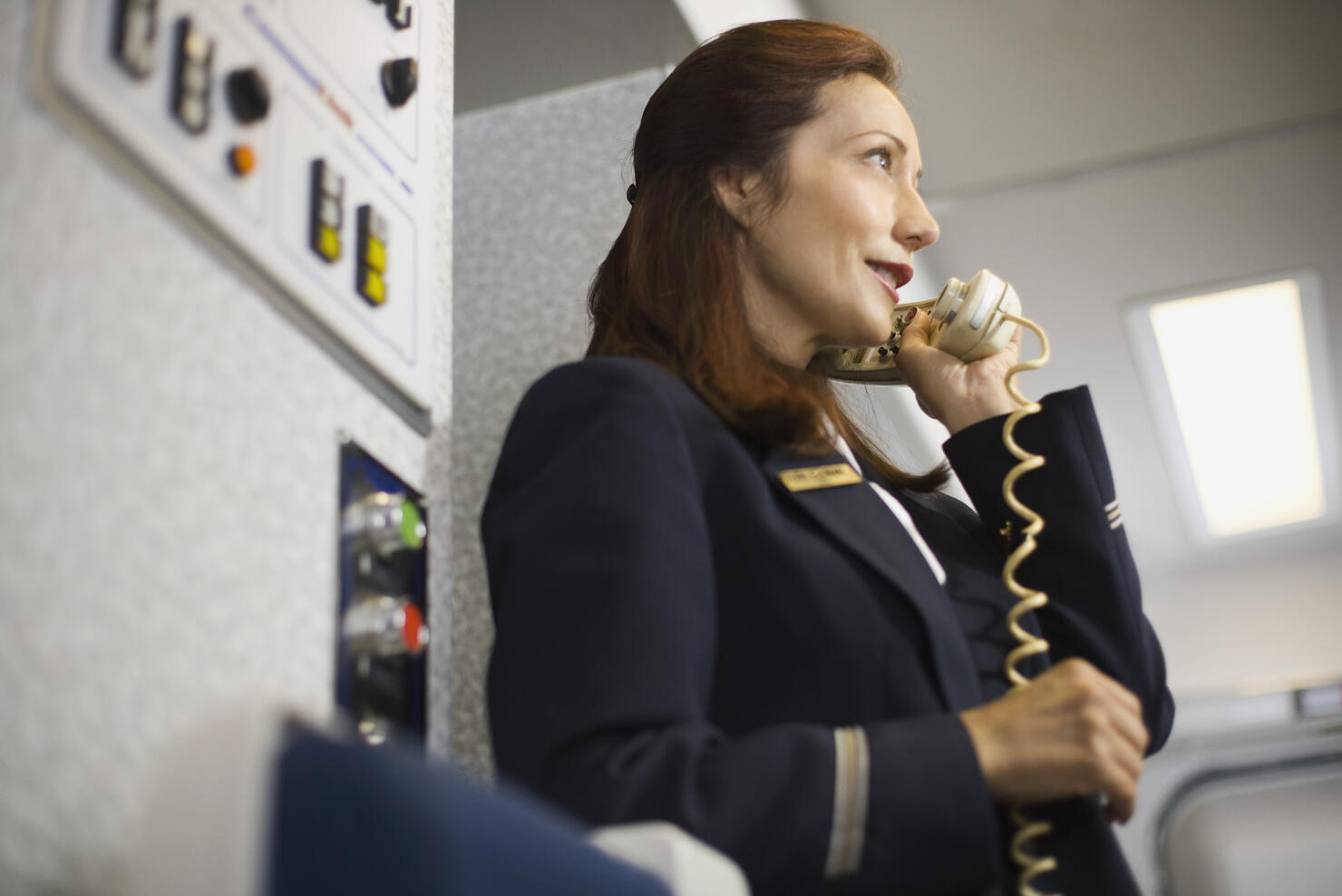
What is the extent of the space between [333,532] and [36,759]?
0.27m

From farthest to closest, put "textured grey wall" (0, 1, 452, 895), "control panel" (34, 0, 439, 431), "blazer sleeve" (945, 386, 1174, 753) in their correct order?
1. "blazer sleeve" (945, 386, 1174, 753)
2. "control panel" (34, 0, 439, 431)
3. "textured grey wall" (0, 1, 452, 895)

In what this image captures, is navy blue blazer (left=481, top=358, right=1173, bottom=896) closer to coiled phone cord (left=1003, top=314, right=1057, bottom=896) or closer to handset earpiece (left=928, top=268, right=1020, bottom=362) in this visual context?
coiled phone cord (left=1003, top=314, right=1057, bottom=896)

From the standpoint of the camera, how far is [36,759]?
50 centimetres

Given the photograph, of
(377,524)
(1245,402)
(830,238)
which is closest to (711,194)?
(830,238)

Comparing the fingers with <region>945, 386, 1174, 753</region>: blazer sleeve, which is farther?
<region>945, 386, 1174, 753</region>: blazer sleeve

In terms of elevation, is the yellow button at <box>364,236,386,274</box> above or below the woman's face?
below

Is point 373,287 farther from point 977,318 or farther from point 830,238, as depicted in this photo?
point 977,318

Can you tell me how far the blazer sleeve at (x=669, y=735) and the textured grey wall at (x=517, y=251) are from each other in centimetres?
57

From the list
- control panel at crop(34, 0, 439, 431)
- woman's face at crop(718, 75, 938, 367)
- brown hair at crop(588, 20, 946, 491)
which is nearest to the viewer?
control panel at crop(34, 0, 439, 431)

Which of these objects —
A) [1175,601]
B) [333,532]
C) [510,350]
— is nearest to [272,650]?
[333,532]

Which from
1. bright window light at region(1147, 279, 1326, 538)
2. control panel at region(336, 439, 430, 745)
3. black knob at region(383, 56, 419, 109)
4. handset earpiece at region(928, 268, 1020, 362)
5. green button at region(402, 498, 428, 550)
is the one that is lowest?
control panel at region(336, 439, 430, 745)

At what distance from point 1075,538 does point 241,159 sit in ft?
2.35

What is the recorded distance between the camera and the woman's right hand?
780 mm

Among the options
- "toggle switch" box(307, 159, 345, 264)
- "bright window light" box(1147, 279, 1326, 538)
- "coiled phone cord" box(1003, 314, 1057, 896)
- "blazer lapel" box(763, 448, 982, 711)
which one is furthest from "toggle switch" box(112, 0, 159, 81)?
"bright window light" box(1147, 279, 1326, 538)
